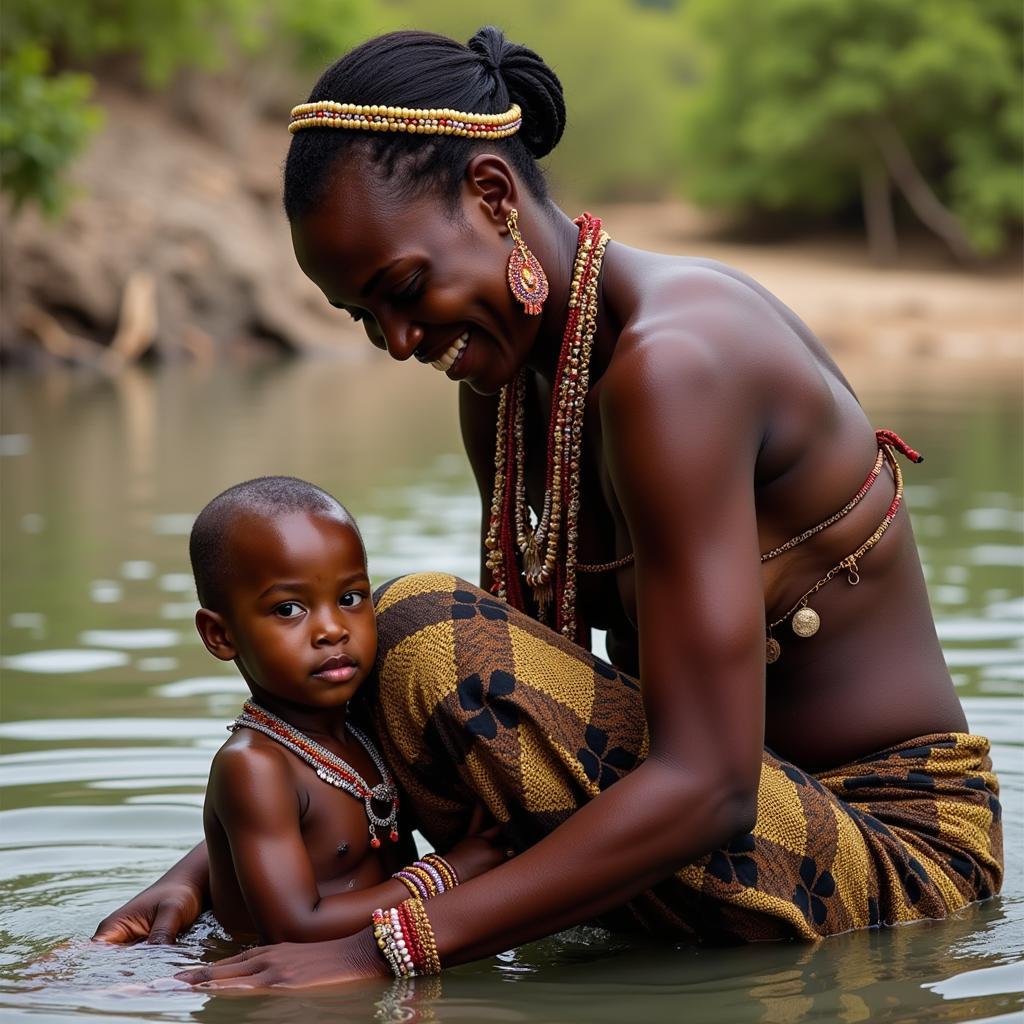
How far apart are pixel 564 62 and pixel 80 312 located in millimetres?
24429

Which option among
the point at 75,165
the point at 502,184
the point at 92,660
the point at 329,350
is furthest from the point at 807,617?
the point at 75,165

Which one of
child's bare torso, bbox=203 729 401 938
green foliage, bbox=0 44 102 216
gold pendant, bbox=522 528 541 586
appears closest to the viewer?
child's bare torso, bbox=203 729 401 938

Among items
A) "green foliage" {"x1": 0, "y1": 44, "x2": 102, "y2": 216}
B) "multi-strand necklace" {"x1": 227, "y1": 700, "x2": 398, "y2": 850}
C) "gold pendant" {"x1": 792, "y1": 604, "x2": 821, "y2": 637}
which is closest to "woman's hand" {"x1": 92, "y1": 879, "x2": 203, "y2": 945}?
"multi-strand necklace" {"x1": 227, "y1": 700, "x2": 398, "y2": 850}

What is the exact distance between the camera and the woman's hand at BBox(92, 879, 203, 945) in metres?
3.02

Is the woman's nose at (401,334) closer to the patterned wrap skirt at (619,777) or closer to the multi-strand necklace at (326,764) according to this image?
the patterned wrap skirt at (619,777)

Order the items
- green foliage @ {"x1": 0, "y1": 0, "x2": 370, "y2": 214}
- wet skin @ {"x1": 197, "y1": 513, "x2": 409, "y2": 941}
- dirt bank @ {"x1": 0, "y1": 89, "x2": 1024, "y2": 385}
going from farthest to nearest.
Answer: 1. dirt bank @ {"x1": 0, "y1": 89, "x2": 1024, "y2": 385}
2. green foliage @ {"x1": 0, "y1": 0, "x2": 370, "y2": 214}
3. wet skin @ {"x1": 197, "y1": 513, "x2": 409, "y2": 941}

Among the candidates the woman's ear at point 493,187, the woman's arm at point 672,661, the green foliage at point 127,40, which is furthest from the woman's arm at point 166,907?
the green foliage at point 127,40

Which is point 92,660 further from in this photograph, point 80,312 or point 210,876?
point 80,312

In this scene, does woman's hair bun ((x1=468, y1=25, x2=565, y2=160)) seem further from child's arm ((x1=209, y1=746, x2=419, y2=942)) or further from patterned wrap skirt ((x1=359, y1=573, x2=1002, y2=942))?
child's arm ((x1=209, y1=746, x2=419, y2=942))

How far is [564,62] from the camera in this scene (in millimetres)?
42719

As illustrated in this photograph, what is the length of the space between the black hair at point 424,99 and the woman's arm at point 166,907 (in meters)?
1.23

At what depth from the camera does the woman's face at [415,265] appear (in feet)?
8.89

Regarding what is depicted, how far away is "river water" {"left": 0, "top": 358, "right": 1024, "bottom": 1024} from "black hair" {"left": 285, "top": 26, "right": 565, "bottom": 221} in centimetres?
127

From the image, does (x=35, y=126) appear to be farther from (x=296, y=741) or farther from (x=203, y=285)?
(x=296, y=741)
